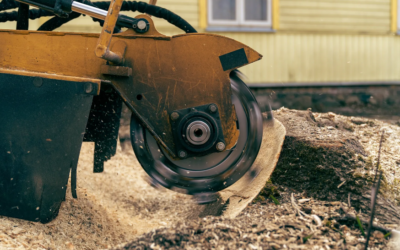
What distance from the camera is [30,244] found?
79.4 inches

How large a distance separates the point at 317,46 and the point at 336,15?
80cm

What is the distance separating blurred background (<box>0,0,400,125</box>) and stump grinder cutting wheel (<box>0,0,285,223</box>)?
14.4 feet

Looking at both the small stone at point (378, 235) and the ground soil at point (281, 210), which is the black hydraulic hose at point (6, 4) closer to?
the ground soil at point (281, 210)

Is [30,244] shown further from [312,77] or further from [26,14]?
[312,77]

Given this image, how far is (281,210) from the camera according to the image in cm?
221

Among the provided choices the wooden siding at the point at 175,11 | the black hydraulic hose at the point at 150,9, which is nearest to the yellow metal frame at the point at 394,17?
the wooden siding at the point at 175,11

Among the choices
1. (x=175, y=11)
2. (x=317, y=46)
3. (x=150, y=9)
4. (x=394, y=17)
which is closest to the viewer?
(x=150, y=9)

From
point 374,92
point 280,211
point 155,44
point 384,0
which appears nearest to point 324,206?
point 280,211

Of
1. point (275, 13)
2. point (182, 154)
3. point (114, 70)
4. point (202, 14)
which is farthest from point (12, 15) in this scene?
point (275, 13)

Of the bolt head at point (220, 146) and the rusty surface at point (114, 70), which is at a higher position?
the rusty surface at point (114, 70)

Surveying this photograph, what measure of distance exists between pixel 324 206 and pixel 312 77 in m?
5.70

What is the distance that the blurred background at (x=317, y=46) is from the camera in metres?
7.11

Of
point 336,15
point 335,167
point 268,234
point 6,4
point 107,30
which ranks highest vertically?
point 336,15

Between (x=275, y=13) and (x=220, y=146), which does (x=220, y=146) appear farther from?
(x=275, y=13)
